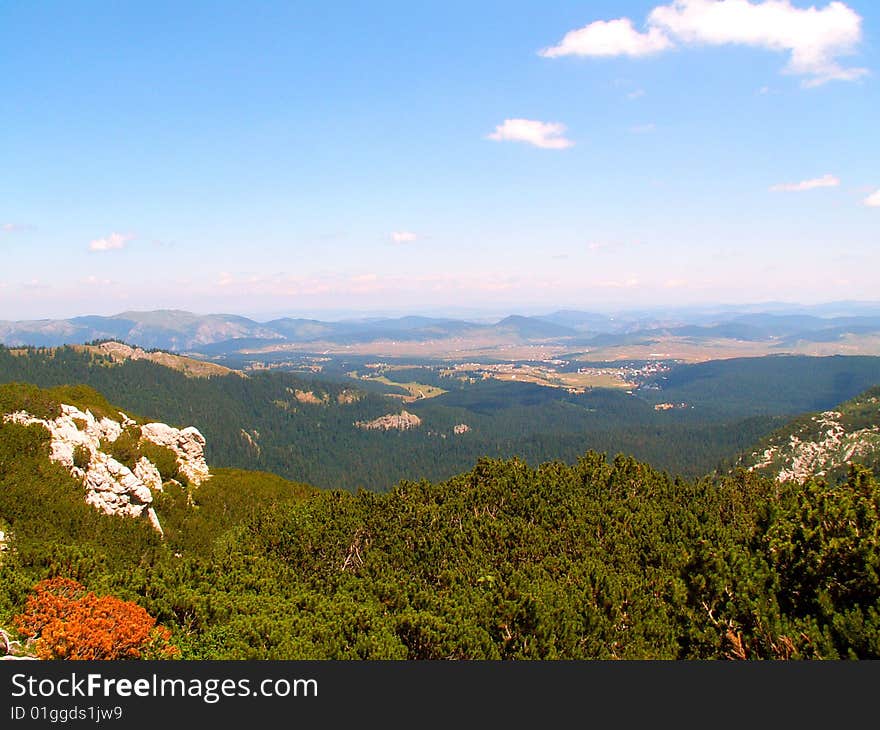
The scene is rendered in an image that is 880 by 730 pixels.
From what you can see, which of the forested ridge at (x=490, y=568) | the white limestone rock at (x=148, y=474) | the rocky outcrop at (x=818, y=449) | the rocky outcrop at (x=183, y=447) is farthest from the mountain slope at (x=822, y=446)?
the white limestone rock at (x=148, y=474)

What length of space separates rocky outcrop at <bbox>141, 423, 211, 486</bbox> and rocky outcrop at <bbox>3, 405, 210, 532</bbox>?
6844 mm

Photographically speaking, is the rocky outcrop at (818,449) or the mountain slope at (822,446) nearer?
the mountain slope at (822,446)

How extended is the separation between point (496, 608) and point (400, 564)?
591 inches

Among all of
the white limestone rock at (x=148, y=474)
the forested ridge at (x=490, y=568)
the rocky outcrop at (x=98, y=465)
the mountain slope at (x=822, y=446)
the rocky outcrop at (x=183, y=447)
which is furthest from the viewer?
the mountain slope at (x=822, y=446)

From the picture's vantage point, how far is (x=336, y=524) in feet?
155

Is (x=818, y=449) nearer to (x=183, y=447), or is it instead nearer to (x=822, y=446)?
(x=822, y=446)

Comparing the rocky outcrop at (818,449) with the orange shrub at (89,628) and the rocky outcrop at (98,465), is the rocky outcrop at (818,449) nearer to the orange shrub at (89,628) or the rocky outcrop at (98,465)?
the rocky outcrop at (98,465)

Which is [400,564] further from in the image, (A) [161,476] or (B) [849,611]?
(A) [161,476]

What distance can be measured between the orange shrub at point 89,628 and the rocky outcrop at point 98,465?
2959cm

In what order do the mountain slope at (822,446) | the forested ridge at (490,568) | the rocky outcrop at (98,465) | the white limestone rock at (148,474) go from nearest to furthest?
the forested ridge at (490,568), the rocky outcrop at (98,465), the white limestone rock at (148,474), the mountain slope at (822,446)

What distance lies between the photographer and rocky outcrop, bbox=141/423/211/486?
72.8 meters

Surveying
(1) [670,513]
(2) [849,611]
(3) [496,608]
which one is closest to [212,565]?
(3) [496,608]

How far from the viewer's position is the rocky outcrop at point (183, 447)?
7275 centimetres

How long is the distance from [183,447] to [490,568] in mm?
56558
